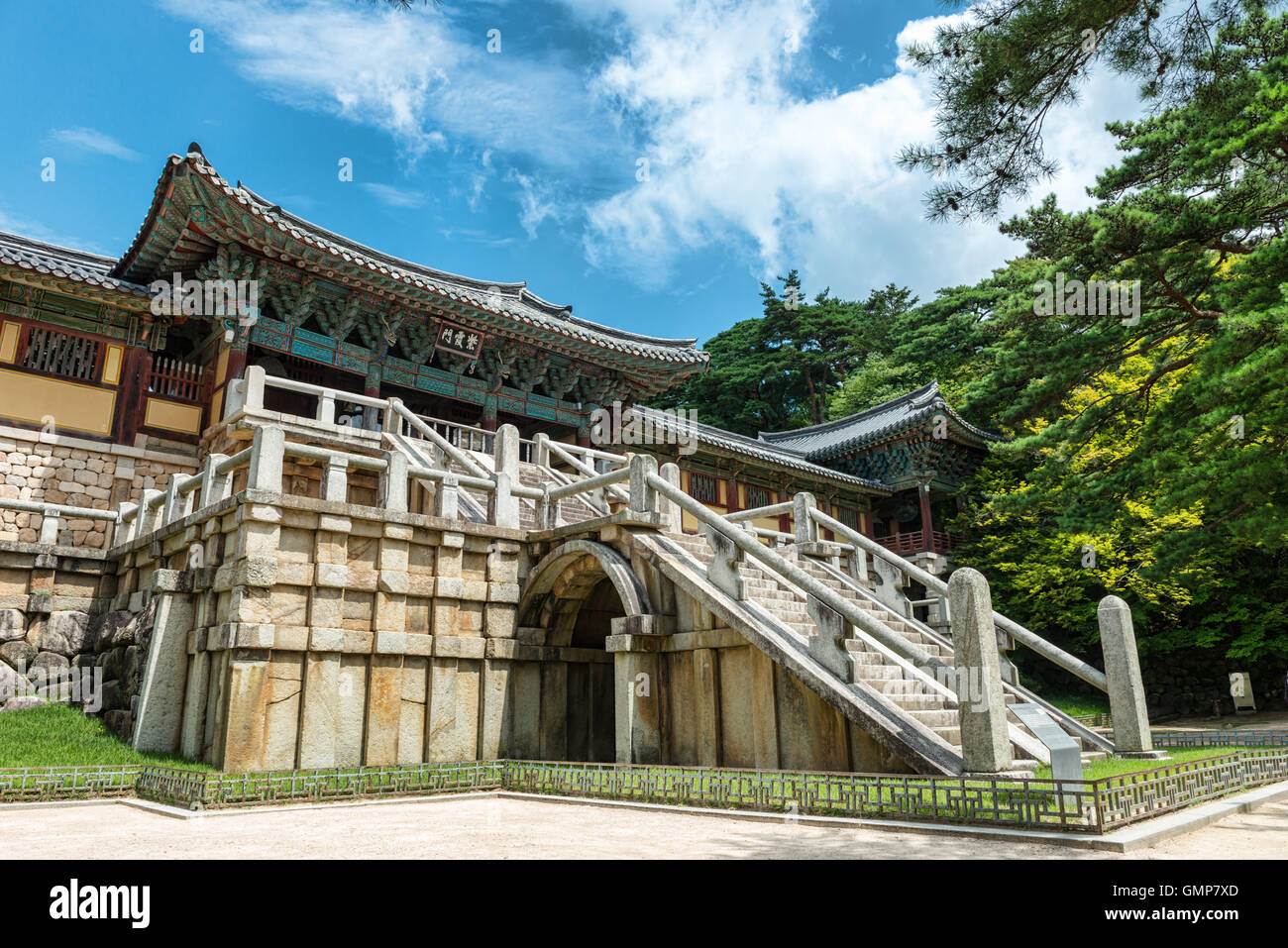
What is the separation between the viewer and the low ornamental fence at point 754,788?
5.72 metres

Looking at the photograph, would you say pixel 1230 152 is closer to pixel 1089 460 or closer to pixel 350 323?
pixel 1089 460

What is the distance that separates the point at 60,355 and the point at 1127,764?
17.7 meters

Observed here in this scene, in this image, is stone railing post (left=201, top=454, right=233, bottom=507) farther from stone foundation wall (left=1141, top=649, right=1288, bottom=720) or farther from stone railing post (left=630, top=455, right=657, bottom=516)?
stone foundation wall (left=1141, top=649, right=1288, bottom=720)

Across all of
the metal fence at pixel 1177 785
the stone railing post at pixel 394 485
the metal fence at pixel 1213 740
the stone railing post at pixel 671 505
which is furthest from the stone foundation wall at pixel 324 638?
the metal fence at pixel 1213 740

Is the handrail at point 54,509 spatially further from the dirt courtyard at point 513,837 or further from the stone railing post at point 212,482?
the dirt courtyard at point 513,837

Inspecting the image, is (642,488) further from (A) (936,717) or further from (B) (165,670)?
(B) (165,670)

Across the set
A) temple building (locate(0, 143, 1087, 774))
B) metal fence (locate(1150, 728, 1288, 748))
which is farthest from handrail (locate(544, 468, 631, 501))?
metal fence (locate(1150, 728, 1288, 748))

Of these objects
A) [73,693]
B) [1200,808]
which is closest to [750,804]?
[1200,808]


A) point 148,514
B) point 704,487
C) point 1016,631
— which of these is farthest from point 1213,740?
point 704,487

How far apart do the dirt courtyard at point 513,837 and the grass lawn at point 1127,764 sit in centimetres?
97

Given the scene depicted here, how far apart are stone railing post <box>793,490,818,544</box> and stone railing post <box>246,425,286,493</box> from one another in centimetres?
733

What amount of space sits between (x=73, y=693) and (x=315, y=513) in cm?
501

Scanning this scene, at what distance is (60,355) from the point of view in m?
15.0

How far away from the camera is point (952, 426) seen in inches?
1126
